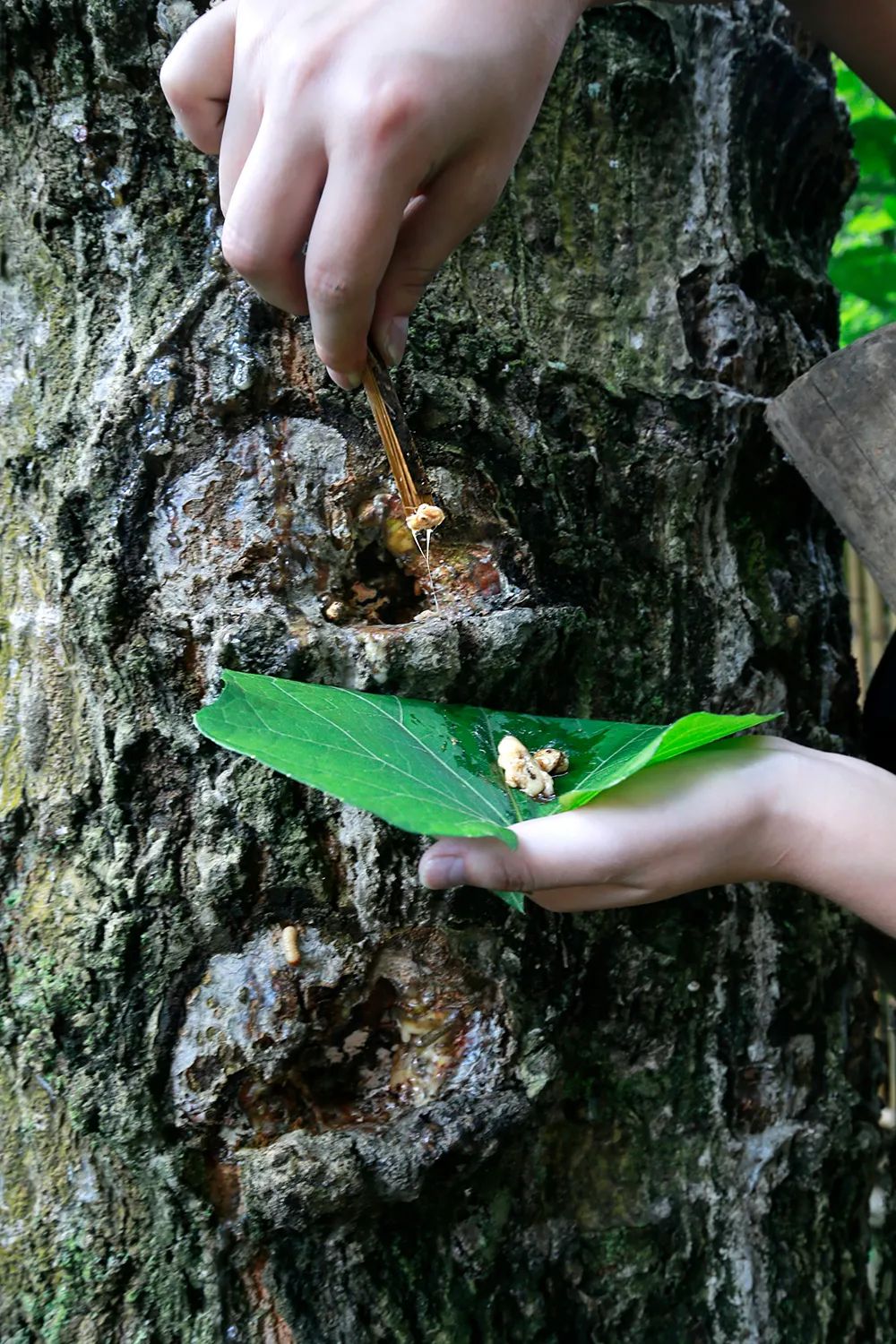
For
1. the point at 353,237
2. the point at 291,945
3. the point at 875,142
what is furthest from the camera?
the point at 875,142

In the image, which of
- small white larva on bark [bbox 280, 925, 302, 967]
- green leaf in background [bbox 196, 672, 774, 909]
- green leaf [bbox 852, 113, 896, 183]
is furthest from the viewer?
green leaf [bbox 852, 113, 896, 183]

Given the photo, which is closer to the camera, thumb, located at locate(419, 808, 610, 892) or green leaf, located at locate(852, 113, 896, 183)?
thumb, located at locate(419, 808, 610, 892)

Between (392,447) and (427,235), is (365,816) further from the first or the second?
(427,235)

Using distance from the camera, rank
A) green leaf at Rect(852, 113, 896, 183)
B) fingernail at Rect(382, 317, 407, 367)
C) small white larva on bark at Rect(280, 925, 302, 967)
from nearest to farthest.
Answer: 1. fingernail at Rect(382, 317, 407, 367)
2. small white larva on bark at Rect(280, 925, 302, 967)
3. green leaf at Rect(852, 113, 896, 183)

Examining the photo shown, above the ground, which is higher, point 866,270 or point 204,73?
point 866,270

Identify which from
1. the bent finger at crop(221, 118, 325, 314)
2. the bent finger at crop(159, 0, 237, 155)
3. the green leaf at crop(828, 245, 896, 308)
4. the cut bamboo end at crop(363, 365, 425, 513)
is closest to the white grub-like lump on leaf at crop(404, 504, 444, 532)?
the cut bamboo end at crop(363, 365, 425, 513)

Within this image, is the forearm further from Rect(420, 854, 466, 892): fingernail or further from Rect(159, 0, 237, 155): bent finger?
Rect(159, 0, 237, 155): bent finger

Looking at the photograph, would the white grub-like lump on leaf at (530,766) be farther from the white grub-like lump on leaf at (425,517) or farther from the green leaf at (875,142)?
the green leaf at (875,142)

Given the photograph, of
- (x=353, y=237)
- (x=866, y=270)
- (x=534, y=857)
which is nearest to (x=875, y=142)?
(x=866, y=270)
